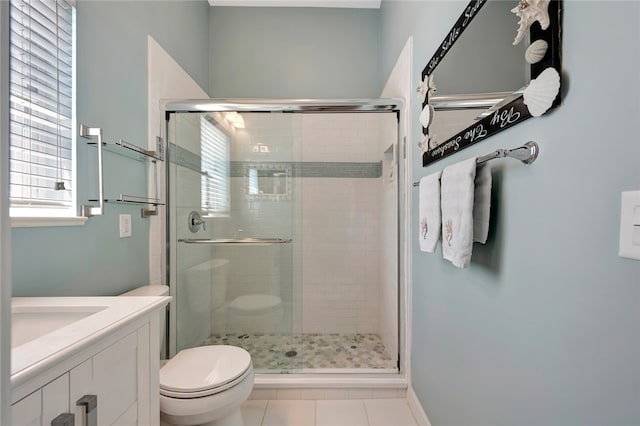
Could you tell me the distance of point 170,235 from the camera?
75.7 inches

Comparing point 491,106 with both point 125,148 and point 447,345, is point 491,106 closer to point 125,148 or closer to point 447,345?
point 447,345

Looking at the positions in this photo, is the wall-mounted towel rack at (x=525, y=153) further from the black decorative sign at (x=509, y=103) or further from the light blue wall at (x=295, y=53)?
the light blue wall at (x=295, y=53)

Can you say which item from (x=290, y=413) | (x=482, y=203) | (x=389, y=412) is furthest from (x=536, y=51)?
(x=290, y=413)

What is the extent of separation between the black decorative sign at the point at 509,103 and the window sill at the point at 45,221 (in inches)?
60.1

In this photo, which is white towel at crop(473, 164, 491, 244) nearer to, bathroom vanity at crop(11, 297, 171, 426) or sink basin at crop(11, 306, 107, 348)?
bathroom vanity at crop(11, 297, 171, 426)

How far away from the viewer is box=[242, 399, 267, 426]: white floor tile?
1.58 m

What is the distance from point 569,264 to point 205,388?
1.29 meters

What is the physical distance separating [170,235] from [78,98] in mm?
939

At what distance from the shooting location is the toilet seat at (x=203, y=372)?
3.84 feet

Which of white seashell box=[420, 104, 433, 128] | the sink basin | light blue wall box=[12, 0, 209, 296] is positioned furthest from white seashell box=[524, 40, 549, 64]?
light blue wall box=[12, 0, 209, 296]

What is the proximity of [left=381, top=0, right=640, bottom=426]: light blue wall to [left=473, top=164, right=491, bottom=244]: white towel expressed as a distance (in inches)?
1.6

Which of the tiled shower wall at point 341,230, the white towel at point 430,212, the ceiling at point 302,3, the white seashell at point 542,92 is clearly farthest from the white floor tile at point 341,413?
the ceiling at point 302,3

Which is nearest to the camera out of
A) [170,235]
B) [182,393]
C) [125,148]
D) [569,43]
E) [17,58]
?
[569,43]

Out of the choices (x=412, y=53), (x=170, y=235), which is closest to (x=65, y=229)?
(x=170, y=235)
